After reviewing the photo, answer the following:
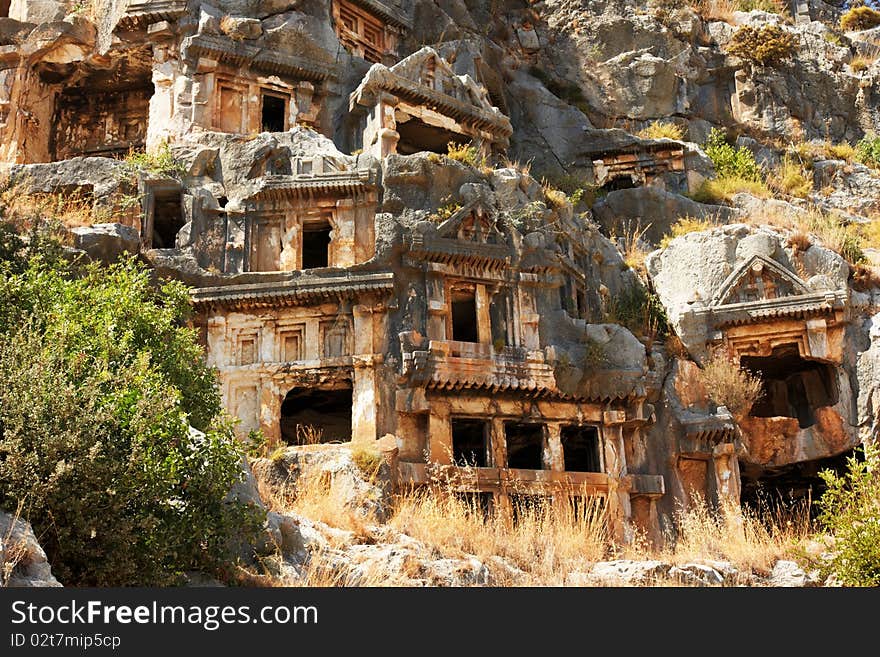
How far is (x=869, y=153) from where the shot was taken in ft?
104

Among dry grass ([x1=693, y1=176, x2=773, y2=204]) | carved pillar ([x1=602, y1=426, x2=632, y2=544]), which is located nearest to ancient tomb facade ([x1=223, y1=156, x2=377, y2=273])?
carved pillar ([x1=602, y1=426, x2=632, y2=544])

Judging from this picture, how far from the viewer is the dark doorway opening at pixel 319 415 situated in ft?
71.2

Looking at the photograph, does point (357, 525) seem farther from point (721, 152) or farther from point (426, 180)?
point (721, 152)

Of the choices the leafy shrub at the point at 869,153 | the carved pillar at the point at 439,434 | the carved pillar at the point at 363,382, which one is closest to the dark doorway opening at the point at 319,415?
the carved pillar at the point at 363,382

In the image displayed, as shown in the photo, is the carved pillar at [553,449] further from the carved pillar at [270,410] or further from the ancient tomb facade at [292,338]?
the carved pillar at [270,410]

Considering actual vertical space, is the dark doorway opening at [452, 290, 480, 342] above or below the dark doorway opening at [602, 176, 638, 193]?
below

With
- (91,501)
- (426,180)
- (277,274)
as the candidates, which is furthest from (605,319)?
(91,501)

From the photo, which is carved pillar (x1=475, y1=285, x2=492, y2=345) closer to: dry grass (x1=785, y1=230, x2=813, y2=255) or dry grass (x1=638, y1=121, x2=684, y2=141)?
dry grass (x1=785, y1=230, x2=813, y2=255)

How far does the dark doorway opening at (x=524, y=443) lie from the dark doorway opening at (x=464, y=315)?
2090 millimetres

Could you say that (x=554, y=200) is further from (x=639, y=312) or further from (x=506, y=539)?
(x=506, y=539)

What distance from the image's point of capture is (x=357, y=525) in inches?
535

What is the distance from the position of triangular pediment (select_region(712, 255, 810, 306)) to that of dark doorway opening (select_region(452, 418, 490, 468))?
→ 619 cm

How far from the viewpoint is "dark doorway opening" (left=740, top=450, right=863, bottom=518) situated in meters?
22.5

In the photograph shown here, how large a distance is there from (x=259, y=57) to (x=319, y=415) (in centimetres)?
991
